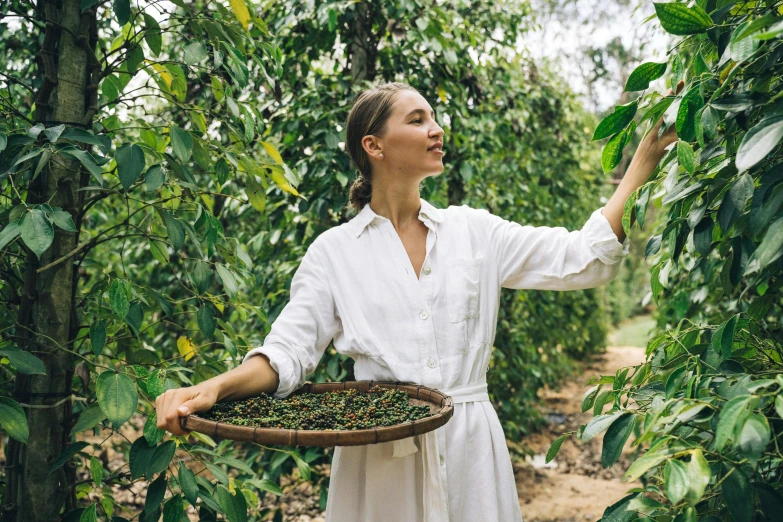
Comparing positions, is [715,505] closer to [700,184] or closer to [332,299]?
[700,184]

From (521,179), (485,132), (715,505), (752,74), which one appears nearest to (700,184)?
(752,74)

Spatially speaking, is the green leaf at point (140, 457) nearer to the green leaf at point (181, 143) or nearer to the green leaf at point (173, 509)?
the green leaf at point (173, 509)

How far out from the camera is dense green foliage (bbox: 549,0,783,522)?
0.75 metres

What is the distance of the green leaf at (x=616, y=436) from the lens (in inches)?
37.0

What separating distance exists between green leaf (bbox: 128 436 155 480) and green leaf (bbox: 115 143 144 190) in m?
0.53

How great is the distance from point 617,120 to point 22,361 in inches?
45.1

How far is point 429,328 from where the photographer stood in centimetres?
144

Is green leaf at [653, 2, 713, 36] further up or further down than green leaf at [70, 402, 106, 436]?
further up

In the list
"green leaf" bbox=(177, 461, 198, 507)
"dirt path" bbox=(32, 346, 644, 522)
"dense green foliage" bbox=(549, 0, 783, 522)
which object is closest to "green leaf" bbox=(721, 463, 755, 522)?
"dense green foliage" bbox=(549, 0, 783, 522)

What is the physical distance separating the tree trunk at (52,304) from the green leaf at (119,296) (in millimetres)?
195

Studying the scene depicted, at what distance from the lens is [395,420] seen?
1.18m

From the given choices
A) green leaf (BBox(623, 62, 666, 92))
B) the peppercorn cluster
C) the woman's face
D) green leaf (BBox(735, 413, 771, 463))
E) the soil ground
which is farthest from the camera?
the soil ground

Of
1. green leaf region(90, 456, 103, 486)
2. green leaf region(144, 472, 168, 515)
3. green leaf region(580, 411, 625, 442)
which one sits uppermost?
green leaf region(580, 411, 625, 442)

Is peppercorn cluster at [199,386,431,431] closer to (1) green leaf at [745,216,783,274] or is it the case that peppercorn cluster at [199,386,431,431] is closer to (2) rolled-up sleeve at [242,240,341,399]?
(2) rolled-up sleeve at [242,240,341,399]
